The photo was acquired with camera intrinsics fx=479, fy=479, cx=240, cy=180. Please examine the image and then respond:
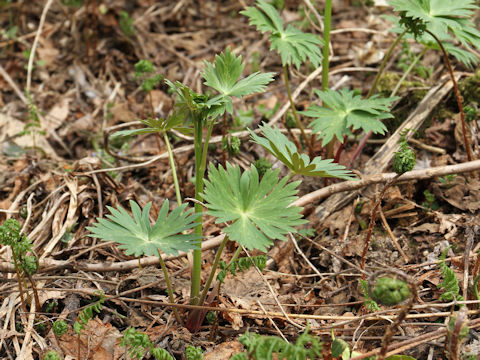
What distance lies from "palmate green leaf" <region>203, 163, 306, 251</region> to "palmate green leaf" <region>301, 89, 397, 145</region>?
2.66 feet

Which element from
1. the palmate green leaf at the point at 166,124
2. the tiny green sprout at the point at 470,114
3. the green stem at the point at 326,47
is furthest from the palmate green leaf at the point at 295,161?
the tiny green sprout at the point at 470,114

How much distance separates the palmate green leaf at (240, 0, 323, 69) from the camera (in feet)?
8.71

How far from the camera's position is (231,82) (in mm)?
2021

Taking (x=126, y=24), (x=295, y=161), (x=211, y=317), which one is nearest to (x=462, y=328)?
(x=295, y=161)

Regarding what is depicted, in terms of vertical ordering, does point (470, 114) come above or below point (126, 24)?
below

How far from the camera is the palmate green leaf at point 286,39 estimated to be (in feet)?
8.71

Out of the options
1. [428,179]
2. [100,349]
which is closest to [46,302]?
[100,349]

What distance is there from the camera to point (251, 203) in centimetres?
186

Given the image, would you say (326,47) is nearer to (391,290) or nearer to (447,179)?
(447,179)

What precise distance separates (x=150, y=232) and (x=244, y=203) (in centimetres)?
39

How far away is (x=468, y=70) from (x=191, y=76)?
2.20 meters

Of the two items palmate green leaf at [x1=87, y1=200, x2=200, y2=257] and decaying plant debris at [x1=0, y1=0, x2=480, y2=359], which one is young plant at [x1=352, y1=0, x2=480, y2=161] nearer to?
decaying plant debris at [x1=0, y1=0, x2=480, y2=359]

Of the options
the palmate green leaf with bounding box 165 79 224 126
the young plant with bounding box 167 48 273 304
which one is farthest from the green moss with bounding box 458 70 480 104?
the palmate green leaf with bounding box 165 79 224 126

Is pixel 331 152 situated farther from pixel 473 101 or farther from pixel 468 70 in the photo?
pixel 468 70
